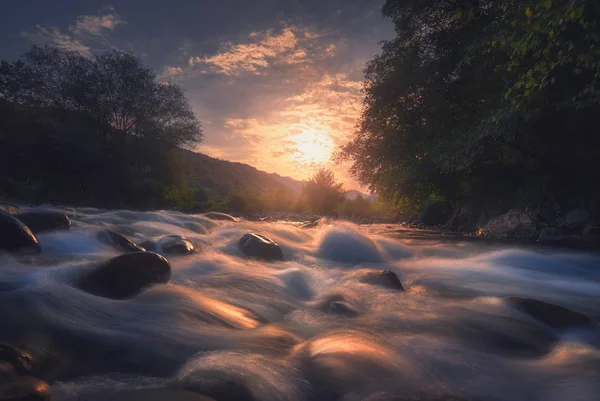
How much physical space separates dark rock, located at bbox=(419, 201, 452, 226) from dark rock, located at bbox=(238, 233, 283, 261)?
618 inches

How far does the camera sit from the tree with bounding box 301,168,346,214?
45.1 metres

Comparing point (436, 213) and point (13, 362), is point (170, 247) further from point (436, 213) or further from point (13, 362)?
point (436, 213)

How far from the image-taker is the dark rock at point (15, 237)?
6562 mm

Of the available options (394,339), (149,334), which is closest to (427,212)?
(394,339)

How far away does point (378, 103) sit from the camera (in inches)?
728

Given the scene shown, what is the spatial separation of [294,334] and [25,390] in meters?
2.77

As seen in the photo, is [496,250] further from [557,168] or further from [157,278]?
[157,278]

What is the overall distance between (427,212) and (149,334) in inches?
865

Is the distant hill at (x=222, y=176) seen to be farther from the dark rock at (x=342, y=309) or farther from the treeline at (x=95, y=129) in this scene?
the dark rock at (x=342, y=309)

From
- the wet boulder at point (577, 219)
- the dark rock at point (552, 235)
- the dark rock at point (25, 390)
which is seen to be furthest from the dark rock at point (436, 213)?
the dark rock at point (25, 390)

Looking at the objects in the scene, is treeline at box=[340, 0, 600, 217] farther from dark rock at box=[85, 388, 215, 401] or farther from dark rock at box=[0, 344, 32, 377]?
dark rock at box=[0, 344, 32, 377]

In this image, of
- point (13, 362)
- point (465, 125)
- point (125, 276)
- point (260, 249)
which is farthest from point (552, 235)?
point (13, 362)

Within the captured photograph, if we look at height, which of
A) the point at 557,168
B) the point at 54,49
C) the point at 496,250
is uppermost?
the point at 54,49

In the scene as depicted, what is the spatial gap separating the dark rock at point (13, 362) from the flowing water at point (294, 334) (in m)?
0.23
